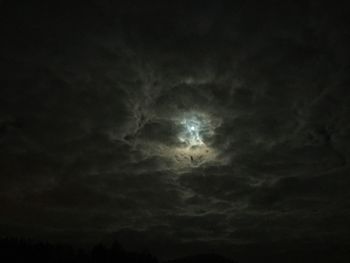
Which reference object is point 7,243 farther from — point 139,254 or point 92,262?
point 139,254

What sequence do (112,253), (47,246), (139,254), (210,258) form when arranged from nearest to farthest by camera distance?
(47,246) → (112,253) → (139,254) → (210,258)

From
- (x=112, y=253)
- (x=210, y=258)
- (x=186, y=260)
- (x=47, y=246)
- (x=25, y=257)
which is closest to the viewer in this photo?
(x=25, y=257)

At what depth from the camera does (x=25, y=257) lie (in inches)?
1913

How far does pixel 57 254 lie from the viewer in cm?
5091

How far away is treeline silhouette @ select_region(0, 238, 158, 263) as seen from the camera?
161 feet

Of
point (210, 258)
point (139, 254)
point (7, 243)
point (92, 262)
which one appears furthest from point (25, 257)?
point (210, 258)

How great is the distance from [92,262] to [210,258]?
61.3 feet

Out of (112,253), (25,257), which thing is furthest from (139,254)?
(25,257)

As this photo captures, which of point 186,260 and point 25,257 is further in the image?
point 186,260

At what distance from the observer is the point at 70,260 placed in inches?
1982

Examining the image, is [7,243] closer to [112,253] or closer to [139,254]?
[112,253]

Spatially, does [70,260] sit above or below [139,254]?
below

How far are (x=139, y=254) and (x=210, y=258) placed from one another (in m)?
11.0

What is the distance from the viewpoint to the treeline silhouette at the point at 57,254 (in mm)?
48969
